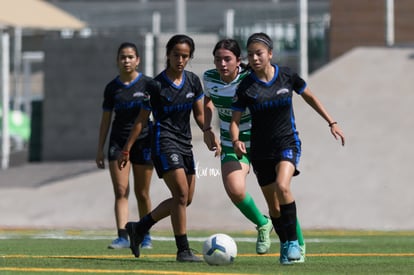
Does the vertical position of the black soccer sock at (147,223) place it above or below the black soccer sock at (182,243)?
above

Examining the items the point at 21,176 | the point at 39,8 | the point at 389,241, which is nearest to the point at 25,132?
the point at 39,8

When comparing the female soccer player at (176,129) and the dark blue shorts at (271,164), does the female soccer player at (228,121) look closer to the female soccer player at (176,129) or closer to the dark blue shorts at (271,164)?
the female soccer player at (176,129)

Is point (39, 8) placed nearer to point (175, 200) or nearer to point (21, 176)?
point (21, 176)

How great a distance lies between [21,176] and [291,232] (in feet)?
61.5

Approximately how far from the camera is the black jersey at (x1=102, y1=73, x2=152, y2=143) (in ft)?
48.5

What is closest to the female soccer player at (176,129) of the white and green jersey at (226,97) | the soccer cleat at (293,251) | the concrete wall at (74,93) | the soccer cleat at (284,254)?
the white and green jersey at (226,97)

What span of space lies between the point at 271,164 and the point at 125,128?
3.26 m

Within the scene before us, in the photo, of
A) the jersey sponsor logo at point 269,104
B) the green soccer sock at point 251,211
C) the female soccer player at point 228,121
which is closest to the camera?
the jersey sponsor logo at point 269,104

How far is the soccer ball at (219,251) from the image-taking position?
11672mm

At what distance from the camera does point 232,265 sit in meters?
11.8

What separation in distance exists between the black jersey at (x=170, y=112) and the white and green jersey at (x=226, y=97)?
604 mm

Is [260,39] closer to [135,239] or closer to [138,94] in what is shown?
[135,239]

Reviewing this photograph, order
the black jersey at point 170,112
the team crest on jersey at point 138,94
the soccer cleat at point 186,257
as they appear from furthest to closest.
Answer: the team crest on jersey at point 138,94 < the black jersey at point 170,112 < the soccer cleat at point 186,257

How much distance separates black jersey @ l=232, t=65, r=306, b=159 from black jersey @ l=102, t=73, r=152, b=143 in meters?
3.10
